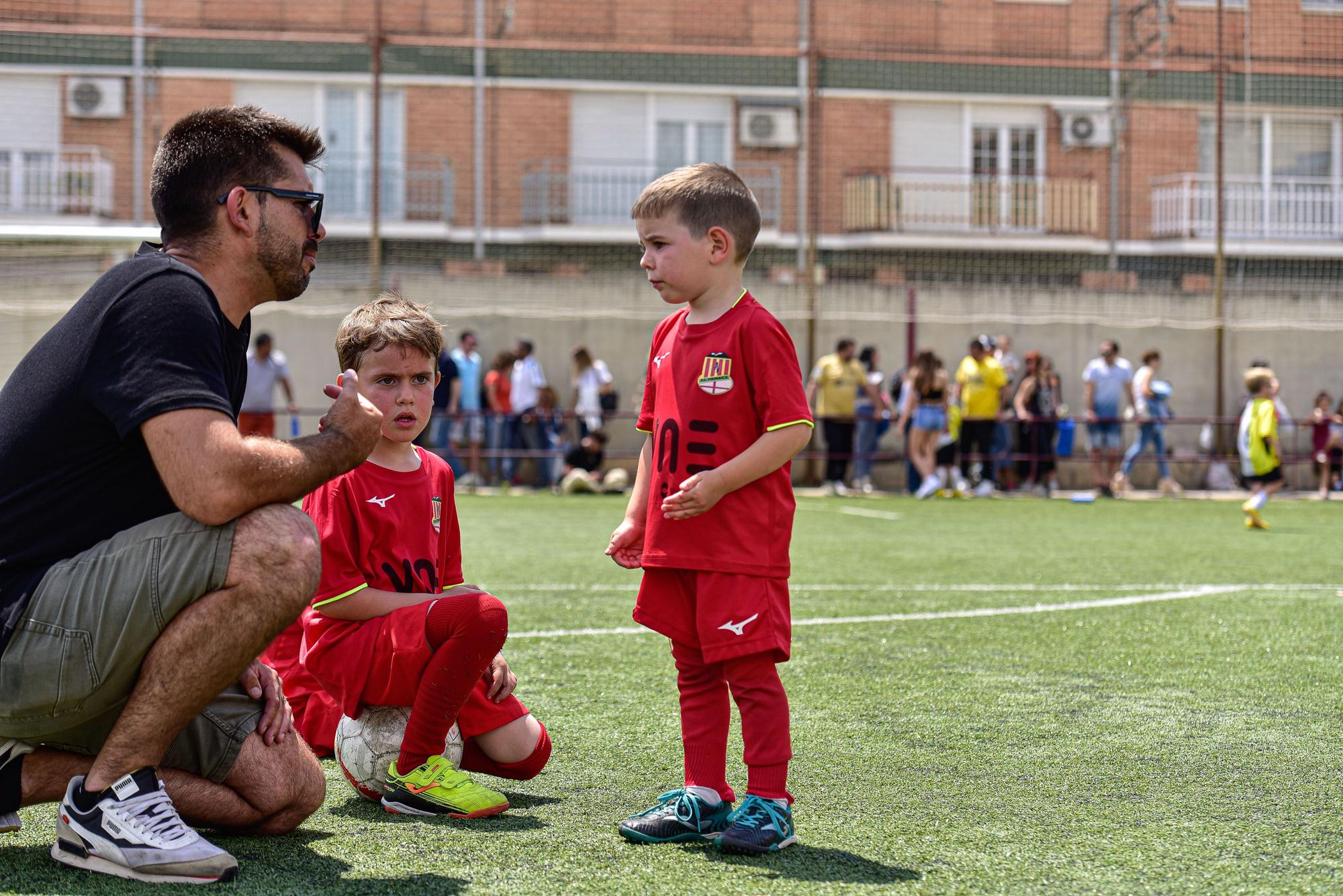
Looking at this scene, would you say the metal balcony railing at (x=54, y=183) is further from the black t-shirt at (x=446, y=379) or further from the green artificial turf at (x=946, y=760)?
the green artificial turf at (x=946, y=760)

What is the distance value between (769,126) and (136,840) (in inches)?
892

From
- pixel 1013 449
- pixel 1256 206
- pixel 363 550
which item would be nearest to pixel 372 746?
pixel 363 550

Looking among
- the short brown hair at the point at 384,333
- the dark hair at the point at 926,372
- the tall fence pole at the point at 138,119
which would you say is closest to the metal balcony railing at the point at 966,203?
the dark hair at the point at 926,372

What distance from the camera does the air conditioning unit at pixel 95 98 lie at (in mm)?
22484

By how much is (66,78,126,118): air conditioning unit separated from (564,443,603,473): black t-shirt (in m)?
10.9

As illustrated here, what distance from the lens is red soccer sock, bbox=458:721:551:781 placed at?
3.59 meters

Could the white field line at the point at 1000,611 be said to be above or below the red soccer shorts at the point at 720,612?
below

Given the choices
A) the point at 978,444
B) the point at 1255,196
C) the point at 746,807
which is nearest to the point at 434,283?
the point at 978,444

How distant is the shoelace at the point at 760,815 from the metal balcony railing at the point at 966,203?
73.7ft

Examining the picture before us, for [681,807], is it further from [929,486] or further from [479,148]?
[479,148]

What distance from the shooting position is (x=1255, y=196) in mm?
25047

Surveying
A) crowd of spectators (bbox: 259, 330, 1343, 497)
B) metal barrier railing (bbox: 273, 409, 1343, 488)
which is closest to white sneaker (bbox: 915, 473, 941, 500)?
crowd of spectators (bbox: 259, 330, 1343, 497)

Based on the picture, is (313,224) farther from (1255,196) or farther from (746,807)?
(1255,196)

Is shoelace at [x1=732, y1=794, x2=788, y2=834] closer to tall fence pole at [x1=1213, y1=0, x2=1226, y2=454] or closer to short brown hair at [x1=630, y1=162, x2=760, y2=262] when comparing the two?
short brown hair at [x1=630, y1=162, x2=760, y2=262]
